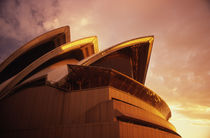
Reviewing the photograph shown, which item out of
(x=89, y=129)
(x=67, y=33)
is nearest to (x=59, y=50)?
(x=67, y=33)

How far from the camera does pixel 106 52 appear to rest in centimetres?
1310

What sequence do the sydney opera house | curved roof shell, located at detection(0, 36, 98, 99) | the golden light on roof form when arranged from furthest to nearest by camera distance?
the golden light on roof < curved roof shell, located at detection(0, 36, 98, 99) < the sydney opera house

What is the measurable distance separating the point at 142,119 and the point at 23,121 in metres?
7.95

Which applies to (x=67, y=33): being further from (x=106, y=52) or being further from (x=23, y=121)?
(x=23, y=121)

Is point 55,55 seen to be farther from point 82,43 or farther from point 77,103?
point 77,103

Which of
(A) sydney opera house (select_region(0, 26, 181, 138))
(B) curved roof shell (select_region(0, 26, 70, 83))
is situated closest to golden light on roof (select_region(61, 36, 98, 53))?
(A) sydney opera house (select_region(0, 26, 181, 138))

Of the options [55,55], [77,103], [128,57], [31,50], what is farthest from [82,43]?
[77,103]

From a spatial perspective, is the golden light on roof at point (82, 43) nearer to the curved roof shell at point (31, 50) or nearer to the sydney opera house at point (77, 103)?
the sydney opera house at point (77, 103)

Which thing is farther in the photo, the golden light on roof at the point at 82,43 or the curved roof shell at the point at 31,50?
the golden light on roof at the point at 82,43

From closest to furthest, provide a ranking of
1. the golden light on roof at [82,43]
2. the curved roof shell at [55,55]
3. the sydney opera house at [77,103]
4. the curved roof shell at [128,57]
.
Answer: the sydney opera house at [77,103], the curved roof shell at [55,55], the curved roof shell at [128,57], the golden light on roof at [82,43]

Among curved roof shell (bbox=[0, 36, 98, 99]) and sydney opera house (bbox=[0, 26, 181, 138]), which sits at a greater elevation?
curved roof shell (bbox=[0, 36, 98, 99])

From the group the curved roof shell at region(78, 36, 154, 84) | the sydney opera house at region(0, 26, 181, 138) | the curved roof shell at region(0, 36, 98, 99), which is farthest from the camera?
the curved roof shell at region(78, 36, 154, 84)

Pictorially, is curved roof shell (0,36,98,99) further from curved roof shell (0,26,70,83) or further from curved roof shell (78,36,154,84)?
curved roof shell (78,36,154,84)

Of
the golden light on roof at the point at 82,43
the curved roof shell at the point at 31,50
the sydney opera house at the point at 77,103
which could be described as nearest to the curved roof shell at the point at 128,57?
the sydney opera house at the point at 77,103
